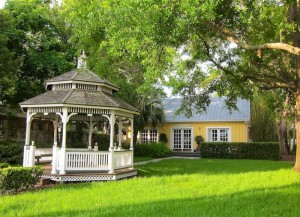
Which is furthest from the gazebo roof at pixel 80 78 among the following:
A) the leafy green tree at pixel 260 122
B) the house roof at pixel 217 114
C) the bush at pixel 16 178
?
the leafy green tree at pixel 260 122

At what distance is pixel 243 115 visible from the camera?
3191 centimetres

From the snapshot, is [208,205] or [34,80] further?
[34,80]

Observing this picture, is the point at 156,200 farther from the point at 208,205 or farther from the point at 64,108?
the point at 64,108

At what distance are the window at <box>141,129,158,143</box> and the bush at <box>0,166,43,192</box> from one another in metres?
23.3

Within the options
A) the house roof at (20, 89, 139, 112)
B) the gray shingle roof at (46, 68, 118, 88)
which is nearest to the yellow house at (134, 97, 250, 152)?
the gray shingle roof at (46, 68, 118, 88)

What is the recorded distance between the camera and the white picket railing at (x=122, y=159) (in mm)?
15191

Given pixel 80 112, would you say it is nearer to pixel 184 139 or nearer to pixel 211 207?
pixel 211 207

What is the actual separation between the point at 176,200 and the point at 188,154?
2206cm

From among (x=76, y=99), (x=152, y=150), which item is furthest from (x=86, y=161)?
(x=152, y=150)

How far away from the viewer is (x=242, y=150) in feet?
92.0

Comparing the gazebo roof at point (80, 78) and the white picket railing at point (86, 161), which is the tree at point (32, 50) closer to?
the gazebo roof at point (80, 78)

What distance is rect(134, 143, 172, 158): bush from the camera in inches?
1128

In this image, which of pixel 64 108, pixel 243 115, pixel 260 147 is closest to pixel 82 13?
pixel 64 108

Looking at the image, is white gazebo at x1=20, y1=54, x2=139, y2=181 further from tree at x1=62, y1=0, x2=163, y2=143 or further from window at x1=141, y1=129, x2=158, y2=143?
window at x1=141, y1=129, x2=158, y2=143
